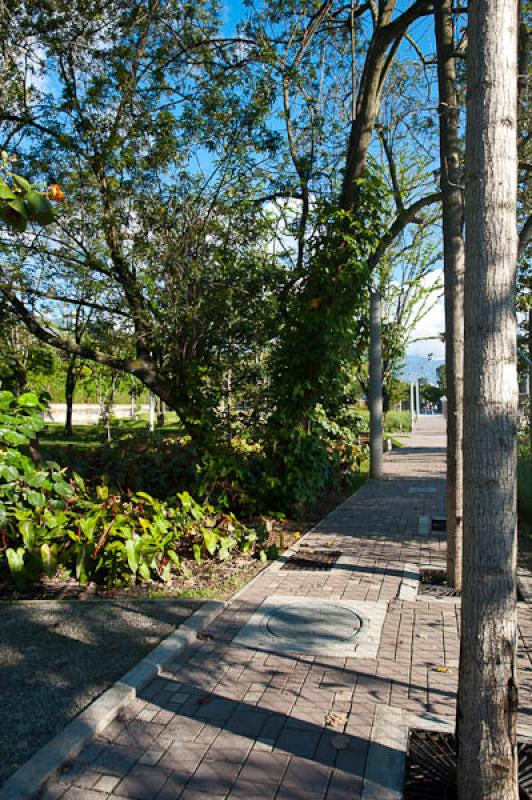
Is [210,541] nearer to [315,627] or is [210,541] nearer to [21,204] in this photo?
[315,627]

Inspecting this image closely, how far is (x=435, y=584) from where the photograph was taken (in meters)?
6.46

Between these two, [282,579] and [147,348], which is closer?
[282,579]

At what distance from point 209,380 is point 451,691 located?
268 inches

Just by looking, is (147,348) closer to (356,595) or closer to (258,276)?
(258,276)

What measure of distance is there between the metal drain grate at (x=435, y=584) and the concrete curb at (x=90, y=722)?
2285 millimetres

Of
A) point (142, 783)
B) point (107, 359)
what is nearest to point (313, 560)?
point (142, 783)

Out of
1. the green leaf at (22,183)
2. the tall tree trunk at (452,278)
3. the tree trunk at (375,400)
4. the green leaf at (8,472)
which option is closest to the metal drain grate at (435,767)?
the tall tree trunk at (452,278)

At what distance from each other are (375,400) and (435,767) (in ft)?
41.1

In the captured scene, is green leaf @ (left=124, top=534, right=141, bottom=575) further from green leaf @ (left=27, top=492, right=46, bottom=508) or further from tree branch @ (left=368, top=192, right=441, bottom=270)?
tree branch @ (left=368, top=192, right=441, bottom=270)

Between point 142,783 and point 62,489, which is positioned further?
point 62,489

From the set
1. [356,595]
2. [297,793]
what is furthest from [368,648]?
[297,793]

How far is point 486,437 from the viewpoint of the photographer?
289cm

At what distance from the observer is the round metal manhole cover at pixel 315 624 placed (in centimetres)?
501

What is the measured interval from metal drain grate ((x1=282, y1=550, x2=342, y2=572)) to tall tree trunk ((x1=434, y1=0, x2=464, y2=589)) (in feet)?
4.73
